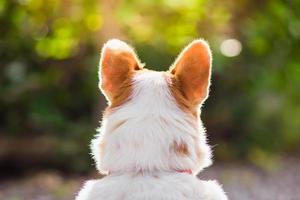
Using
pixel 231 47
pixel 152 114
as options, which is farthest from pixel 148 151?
pixel 231 47

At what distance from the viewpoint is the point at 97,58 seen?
9.29 m

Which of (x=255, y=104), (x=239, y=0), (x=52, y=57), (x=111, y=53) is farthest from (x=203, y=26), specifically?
A: (x=111, y=53)

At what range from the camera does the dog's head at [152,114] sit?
11.5 feet

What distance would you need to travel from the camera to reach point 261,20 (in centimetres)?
891

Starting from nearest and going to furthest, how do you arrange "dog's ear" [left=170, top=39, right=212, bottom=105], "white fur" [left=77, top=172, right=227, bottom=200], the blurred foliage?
"white fur" [left=77, top=172, right=227, bottom=200]
"dog's ear" [left=170, top=39, right=212, bottom=105]
the blurred foliage

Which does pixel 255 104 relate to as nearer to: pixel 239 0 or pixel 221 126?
pixel 221 126

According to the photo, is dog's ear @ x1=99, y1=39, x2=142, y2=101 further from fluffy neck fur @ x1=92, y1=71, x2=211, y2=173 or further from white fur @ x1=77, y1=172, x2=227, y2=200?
white fur @ x1=77, y1=172, x2=227, y2=200

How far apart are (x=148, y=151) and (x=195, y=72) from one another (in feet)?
1.50

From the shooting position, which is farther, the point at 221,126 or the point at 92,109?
the point at 221,126

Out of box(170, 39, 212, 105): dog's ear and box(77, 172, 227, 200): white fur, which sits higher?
box(170, 39, 212, 105): dog's ear

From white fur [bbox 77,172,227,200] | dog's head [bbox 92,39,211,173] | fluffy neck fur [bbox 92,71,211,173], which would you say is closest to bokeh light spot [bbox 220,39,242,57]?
dog's head [bbox 92,39,211,173]

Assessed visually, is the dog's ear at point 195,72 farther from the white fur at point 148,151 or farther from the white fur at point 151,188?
the white fur at point 151,188

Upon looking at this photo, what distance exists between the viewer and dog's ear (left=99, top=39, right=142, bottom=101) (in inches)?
144

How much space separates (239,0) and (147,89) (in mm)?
6648
